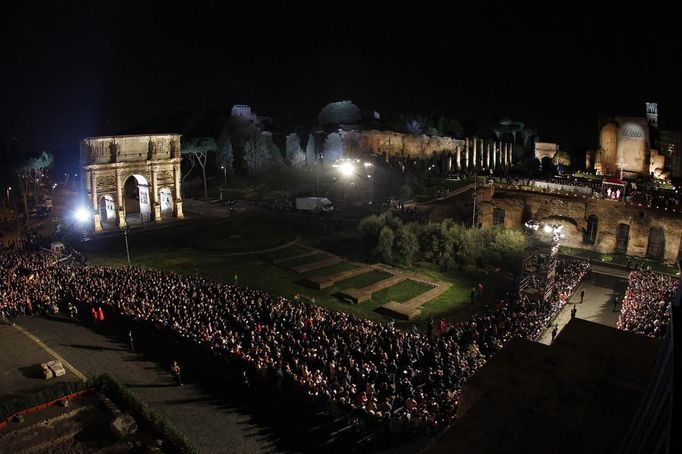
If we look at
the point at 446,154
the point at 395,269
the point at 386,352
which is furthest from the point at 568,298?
the point at 446,154

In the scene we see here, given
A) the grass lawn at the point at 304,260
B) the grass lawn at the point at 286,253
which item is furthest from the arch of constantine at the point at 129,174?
the grass lawn at the point at 304,260

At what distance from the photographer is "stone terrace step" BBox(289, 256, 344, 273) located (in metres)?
36.6

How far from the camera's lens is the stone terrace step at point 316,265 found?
120 ft

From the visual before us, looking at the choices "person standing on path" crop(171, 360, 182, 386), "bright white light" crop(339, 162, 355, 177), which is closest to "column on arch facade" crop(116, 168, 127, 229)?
"bright white light" crop(339, 162, 355, 177)

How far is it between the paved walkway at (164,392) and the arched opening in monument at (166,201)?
2848cm

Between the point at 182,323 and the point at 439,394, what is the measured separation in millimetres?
11893

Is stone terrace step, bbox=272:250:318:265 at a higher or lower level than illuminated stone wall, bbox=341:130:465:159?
lower

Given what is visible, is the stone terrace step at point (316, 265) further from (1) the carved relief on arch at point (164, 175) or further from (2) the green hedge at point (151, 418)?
(1) the carved relief on arch at point (164, 175)

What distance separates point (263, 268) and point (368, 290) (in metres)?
8.87

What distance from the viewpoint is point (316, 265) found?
123 feet

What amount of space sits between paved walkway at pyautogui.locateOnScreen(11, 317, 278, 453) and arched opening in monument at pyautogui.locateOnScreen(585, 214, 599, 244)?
3438cm

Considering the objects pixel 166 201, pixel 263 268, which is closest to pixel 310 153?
pixel 166 201

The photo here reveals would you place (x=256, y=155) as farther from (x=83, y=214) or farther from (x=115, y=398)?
(x=115, y=398)

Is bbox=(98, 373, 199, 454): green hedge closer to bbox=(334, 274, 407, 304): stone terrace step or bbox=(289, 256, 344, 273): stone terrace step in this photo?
bbox=(334, 274, 407, 304): stone terrace step
